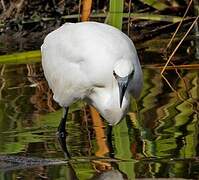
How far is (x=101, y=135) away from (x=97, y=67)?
50cm

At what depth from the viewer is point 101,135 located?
5.13 m

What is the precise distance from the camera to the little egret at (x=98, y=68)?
189 inches

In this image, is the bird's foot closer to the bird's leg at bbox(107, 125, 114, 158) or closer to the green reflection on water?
the green reflection on water

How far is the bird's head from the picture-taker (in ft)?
14.8

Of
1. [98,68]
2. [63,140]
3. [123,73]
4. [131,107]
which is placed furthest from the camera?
[131,107]

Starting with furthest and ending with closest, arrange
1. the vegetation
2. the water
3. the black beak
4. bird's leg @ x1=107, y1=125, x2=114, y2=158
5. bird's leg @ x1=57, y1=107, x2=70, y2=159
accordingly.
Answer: bird's leg @ x1=57, y1=107, x2=70, y2=159 < bird's leg @ x1=107, y1=125, x2=114, y2=158 < the black beak < the vegetation < the water

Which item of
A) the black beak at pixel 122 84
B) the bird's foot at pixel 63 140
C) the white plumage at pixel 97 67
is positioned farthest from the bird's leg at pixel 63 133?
the black beak at pixel 122 84

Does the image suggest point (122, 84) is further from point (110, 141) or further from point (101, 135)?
point (101, 135)

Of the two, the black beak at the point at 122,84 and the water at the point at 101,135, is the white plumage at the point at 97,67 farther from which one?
the water at the point at 101,135

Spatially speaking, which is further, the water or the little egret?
the little egret

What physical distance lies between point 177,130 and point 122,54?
0.58m

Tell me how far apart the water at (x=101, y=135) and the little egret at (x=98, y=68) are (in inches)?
7.9

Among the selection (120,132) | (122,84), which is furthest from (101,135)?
(122,84)

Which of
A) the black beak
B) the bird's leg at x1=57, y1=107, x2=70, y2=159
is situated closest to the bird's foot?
the bird's leg at x1=57, y1=107, x2=70, y2=159
